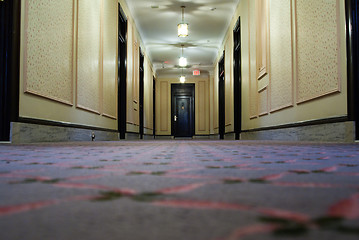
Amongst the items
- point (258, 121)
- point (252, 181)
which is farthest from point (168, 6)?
point (252, 181)

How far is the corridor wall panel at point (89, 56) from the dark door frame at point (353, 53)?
3030 mm

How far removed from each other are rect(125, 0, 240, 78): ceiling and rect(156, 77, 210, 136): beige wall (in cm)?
174

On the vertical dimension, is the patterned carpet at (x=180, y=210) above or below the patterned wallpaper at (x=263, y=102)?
below

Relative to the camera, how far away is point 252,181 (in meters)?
0.56

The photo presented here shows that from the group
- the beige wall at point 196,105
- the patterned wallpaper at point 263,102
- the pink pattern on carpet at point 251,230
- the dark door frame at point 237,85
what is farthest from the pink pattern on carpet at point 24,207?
the beige wall at point 196,105

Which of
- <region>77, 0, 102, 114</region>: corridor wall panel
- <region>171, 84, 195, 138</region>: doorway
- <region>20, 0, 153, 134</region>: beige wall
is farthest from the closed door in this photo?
<region>77, 0, 102, 114</region>: corridor wall panel

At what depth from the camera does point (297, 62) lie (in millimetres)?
3531

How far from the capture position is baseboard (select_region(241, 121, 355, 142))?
2.58m

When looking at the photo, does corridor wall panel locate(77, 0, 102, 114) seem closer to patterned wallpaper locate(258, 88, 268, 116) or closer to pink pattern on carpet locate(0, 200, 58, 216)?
patterned wallpaper locate(258, 88, 268, 116)

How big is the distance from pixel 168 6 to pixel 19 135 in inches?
199

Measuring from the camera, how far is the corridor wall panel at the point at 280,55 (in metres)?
3.76

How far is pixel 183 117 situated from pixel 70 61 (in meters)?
10.6

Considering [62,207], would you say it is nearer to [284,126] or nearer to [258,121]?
[284,126]

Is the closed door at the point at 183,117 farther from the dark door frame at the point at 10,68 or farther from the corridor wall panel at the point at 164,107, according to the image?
the dark door frame at the point at 10,68
